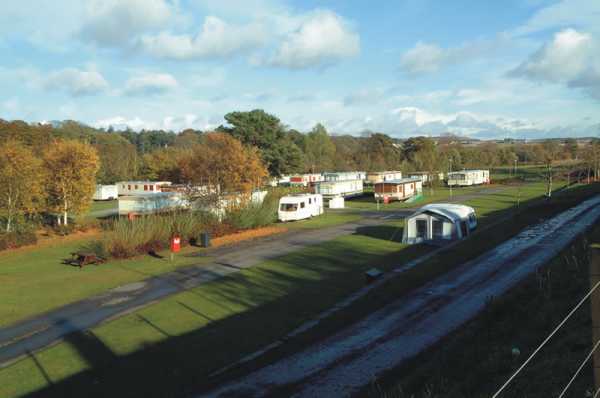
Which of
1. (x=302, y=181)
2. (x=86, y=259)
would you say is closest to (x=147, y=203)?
(x=86, y=259)

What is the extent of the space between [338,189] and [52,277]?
43934mm

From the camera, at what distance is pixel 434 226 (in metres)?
28.2

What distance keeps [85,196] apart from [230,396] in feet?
113

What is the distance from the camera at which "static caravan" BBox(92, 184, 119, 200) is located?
69225 millimetres

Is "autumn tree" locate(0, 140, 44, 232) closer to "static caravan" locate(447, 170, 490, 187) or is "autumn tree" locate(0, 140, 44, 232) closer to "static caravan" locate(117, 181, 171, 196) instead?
"static caravan" locate(117, 181, 171, 196)

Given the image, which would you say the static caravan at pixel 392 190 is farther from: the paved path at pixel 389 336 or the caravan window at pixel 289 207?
the paved path at pixel 389 336

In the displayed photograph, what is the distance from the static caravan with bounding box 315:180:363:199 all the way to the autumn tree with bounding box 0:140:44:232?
33144mm

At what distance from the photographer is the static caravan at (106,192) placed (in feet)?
227

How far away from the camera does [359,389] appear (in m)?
10.5

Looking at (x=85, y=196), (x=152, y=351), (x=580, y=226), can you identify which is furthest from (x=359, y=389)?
(x=85, y=196)

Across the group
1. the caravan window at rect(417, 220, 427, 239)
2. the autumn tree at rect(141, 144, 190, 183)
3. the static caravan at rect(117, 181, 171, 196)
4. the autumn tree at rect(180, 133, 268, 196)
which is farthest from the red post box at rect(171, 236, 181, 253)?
the autumn tree at rect(141, 144, 190, 183)

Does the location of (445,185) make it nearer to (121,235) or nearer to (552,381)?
(121,235)

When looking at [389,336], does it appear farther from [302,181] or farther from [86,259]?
[302,181]

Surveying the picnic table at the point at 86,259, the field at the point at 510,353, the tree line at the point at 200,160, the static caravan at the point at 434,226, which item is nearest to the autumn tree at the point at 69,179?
the tree line at the point at 200,160
